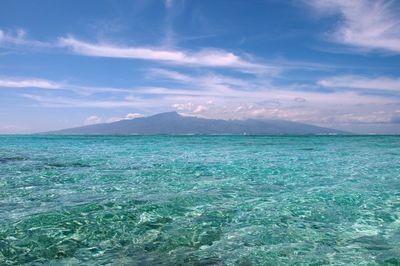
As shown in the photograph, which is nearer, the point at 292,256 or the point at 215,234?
the point at 292,256

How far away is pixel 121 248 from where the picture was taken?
23.7 ft

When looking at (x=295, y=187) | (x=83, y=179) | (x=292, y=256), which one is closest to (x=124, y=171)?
(x=83, y=179)

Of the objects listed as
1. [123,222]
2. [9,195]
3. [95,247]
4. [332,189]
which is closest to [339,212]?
[332,189]

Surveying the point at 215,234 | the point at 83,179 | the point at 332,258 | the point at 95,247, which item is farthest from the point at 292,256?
the point at 83,179

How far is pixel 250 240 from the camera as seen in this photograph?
7.82 metres

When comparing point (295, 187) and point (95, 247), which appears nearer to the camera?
point (95, 247)

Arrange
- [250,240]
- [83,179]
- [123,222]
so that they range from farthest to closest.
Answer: [83,179] < [123,222] < [250,240]

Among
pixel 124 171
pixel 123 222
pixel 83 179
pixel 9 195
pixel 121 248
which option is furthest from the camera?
pixel 124 171

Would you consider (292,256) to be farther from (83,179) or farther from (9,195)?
(83,179)

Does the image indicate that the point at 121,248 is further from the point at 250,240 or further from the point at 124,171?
the point at 124,171

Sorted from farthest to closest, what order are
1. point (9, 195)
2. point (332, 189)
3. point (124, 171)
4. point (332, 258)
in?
point (124, 171), point (332, 189), point (9, 195), point (332, 258)

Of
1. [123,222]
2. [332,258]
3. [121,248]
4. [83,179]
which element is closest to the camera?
Answer: [332,258]

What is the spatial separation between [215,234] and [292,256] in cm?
202

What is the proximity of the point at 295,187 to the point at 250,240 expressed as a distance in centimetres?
743
